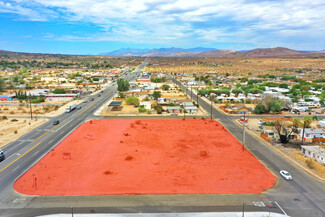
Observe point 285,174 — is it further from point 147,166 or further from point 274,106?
point 274,106

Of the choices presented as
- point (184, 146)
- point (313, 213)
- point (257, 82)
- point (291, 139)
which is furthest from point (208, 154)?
point (257, 82)

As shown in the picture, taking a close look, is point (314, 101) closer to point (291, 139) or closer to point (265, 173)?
point (291, 139)

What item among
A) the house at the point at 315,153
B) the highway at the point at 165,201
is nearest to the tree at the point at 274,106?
the house at the point at 315,153

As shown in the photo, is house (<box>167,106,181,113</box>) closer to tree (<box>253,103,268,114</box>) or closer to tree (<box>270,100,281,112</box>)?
tree (<box>253,103,268,114</box>)

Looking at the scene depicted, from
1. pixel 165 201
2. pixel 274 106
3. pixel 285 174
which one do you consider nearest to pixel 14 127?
pixel 165 201

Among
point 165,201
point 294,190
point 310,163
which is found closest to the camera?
point 165,201

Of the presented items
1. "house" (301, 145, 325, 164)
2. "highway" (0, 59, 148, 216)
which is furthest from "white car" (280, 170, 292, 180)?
"highway" (0, 59, 148, 216)
